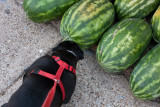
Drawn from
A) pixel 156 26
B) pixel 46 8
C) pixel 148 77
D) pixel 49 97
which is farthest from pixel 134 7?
pixel 49 97

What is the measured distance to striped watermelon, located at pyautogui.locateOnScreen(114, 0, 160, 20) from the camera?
198cm

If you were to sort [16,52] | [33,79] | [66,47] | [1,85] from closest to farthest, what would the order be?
[33,79]
[66,47]
[1,85]
[16,52]

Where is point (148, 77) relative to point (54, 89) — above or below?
below

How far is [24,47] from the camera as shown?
7.69 ft

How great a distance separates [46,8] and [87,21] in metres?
0.51

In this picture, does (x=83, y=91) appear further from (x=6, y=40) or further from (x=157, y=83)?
(x=6, y=40)

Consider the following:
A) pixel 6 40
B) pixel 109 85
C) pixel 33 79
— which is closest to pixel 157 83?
pixel 109 85

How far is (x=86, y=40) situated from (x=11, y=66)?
0.91 meters

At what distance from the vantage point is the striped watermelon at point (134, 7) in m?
1.98

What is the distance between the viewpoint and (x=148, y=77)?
5.58 feet

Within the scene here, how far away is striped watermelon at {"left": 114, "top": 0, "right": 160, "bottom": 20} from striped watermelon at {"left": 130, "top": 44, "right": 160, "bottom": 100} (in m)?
0.44

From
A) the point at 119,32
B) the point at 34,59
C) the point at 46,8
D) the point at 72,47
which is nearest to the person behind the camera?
the point at 119,32

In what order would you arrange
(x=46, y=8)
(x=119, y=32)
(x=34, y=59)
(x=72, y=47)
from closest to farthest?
(x=119, y=32) → (x=72, y=47) → (x=46, y=8) → (x=34, y=59)

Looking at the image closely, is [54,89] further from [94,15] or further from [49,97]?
[94,15]
